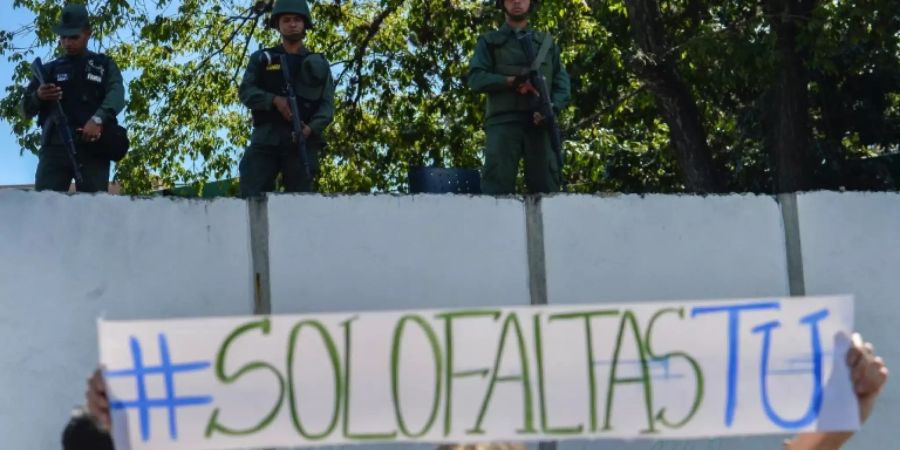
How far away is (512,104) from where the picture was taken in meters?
6.67

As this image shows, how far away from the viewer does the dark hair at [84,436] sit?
2.95m

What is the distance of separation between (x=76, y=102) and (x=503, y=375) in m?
3.65

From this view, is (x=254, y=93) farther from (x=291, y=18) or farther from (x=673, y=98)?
(x=673, y=98)

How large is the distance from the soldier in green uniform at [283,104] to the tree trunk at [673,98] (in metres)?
5.79

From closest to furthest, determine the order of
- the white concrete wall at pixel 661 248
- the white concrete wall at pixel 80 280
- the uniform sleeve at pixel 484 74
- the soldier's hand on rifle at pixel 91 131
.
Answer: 1. the white concrete wall at pixel 80 280
2. the white concrete wall at pixel 661 248
3. the soldier's hand on rifle at pixel 91 131
4. the uniform sleeve at pixel 484 74

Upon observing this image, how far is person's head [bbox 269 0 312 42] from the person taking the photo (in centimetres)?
663

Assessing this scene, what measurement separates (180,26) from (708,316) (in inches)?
472

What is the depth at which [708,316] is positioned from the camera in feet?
11.3

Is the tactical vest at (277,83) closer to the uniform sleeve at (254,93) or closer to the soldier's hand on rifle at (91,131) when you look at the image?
the uniform sleeve at (254,93)

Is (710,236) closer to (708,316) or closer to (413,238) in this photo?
(413,238)

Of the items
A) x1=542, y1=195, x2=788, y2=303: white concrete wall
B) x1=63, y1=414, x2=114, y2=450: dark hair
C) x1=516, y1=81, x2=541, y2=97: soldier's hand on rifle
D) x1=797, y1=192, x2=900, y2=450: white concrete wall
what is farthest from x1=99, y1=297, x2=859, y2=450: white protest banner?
x1=516, y1=81, x2=541, y2=97: soldier's hand on rifle

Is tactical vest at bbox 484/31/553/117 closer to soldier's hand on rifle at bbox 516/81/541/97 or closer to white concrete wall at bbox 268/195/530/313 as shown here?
soldier's hand on rifle at bbox 516/81/541/97

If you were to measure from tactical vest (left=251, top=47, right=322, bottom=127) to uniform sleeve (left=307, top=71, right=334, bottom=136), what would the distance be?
0.03 metres

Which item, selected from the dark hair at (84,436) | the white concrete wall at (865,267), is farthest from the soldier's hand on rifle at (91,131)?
the dark hair at (84,436)
